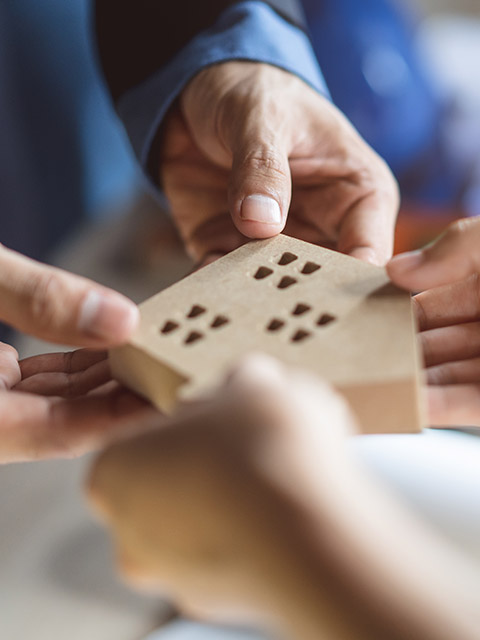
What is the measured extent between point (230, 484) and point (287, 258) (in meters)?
0.25

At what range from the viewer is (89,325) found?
1.47ft

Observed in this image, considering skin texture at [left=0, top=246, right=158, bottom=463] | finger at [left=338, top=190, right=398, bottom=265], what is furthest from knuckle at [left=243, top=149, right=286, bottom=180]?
skin texture at [left=0, top=246, right=158, bottom=463]

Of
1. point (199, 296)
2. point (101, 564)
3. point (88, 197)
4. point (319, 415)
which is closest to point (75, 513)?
point (101, 564)

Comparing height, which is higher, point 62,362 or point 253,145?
point 253,145

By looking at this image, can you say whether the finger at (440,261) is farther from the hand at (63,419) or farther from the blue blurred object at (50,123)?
the blue blurred object at (50,123)

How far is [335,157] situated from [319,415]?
430mm

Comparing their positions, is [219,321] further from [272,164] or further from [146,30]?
[146,30]

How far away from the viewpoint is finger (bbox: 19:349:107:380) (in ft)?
1.85

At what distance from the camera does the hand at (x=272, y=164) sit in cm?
64

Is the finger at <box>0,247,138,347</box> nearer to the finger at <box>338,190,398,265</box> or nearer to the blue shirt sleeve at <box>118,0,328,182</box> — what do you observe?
the finger at <box>338,190,398,265</box>

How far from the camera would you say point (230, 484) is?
1.13ft

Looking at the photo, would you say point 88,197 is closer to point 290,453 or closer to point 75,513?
point 75,513

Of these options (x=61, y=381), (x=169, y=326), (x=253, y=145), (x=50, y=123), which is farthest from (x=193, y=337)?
(x=50, y=123)

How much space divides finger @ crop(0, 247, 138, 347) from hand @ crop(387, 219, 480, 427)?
0.20 metres
